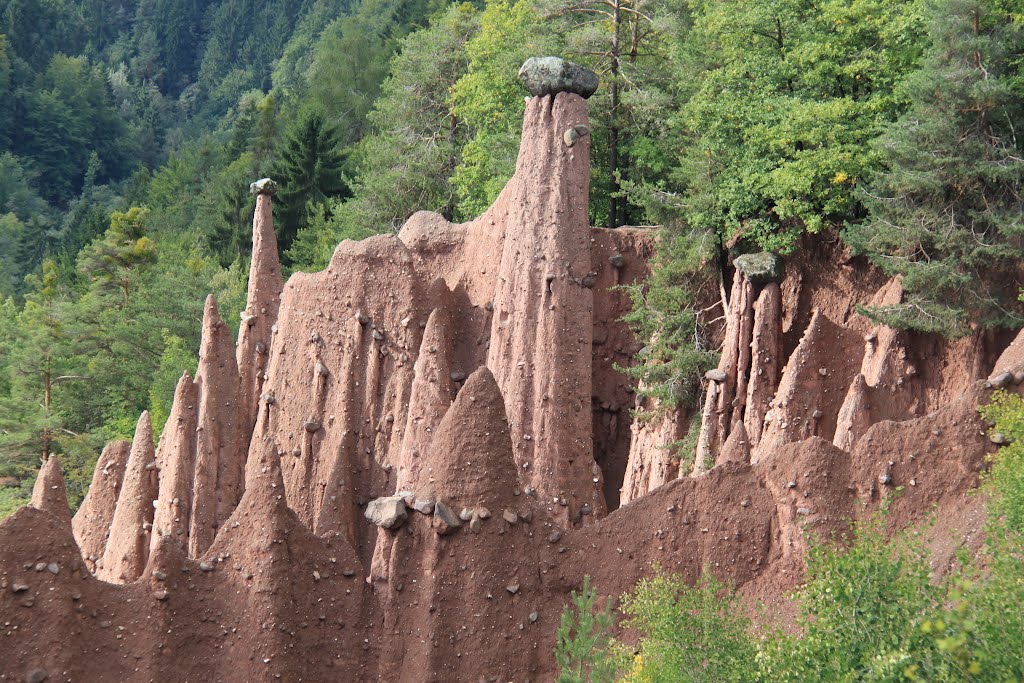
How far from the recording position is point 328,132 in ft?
186

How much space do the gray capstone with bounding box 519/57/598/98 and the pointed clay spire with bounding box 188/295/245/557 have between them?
8.62 m

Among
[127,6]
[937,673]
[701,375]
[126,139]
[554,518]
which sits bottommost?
[937,673]

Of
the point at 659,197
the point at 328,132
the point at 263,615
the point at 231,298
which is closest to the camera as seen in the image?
the point at 263,615

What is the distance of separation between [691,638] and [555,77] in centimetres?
1178

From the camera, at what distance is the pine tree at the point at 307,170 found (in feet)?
182

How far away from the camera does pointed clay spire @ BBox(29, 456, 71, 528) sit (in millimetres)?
23938

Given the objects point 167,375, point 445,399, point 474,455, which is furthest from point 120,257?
point 474,455

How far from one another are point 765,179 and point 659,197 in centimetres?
235

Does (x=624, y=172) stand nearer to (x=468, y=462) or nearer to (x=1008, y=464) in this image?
(x=468, y=462)

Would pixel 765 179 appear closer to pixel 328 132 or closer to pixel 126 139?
pixel 328 132

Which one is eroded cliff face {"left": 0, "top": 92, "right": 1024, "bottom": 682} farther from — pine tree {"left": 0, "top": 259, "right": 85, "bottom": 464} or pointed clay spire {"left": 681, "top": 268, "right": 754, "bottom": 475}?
pine tree {"left": 0, "top": 259, "right": 85, "bottom": 464}

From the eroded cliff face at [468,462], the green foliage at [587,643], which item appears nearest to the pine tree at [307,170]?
the eroded cliff face at [468,462]

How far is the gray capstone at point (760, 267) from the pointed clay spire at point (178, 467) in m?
11.5

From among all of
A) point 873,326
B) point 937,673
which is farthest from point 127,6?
point 937,673
